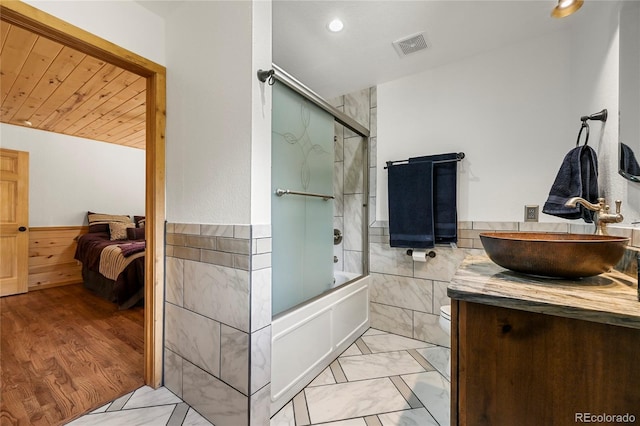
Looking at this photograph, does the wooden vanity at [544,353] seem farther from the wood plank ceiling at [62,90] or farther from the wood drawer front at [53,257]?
the wood drawer front at [53,257]

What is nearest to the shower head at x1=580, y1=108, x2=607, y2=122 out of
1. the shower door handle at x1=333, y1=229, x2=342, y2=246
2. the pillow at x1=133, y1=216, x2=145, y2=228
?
the shower door handle at x1=333, y1=229, x2=342, y2=246

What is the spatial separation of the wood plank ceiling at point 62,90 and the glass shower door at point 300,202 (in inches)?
66.1

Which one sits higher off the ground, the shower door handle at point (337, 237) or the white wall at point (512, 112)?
the white wall at point (512, 112)

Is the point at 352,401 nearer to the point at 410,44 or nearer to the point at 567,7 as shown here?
the point at 567,7

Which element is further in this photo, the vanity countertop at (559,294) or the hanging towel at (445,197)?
the hanging towel at (445,197)

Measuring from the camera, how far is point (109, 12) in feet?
4.75

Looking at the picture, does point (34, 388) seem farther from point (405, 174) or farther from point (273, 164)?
point (405, 174)

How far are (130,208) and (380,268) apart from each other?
4.64 metres

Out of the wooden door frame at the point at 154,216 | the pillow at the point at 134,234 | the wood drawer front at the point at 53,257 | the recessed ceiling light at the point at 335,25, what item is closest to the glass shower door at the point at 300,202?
the recessed ceiling light at the point at 335,25

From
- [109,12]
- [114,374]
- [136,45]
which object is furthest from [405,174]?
[114,374]

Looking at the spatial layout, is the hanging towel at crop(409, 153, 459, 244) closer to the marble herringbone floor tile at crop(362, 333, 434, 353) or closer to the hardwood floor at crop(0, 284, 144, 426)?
the marble herringbone floor tile at crop(362, 333, 434, 353)

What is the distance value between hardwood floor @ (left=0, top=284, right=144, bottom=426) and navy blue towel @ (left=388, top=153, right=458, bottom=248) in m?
2.14

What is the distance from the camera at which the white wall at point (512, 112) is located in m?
1.57

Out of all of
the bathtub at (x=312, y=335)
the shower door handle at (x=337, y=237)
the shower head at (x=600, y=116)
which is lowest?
the bathtub at (x=312, y=335)
